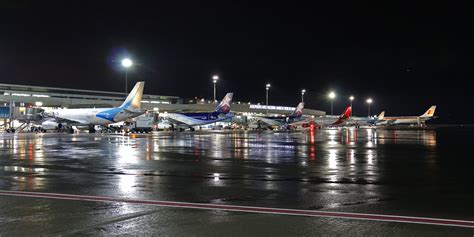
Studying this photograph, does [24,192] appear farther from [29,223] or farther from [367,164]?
[367,164]

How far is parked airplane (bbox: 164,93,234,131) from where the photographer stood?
7700 cm

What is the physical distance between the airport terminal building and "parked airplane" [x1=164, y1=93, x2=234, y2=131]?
11682 millimetres

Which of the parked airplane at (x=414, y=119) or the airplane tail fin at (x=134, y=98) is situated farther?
the parked airplane at (x=414, y=119)

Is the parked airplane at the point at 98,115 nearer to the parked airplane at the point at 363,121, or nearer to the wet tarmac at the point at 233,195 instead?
the wet tarmac at the point at 233,195

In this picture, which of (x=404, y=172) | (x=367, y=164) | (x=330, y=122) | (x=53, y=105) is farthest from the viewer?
(x=330, y=122)

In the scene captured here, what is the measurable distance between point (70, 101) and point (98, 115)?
157ft

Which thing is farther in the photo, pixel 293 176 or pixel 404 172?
pixel 404 172

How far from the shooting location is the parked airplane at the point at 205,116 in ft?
253

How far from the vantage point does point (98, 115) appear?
202 feet

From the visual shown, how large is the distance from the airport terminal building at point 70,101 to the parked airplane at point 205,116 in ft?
38.3

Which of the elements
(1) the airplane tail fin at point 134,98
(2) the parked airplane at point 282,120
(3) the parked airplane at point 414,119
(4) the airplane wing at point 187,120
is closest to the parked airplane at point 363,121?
(3) the parked airplane at point 414,119

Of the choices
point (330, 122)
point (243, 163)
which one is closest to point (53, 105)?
point (330, 122)

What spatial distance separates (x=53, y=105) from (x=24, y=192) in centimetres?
9573

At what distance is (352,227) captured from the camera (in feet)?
23.2
